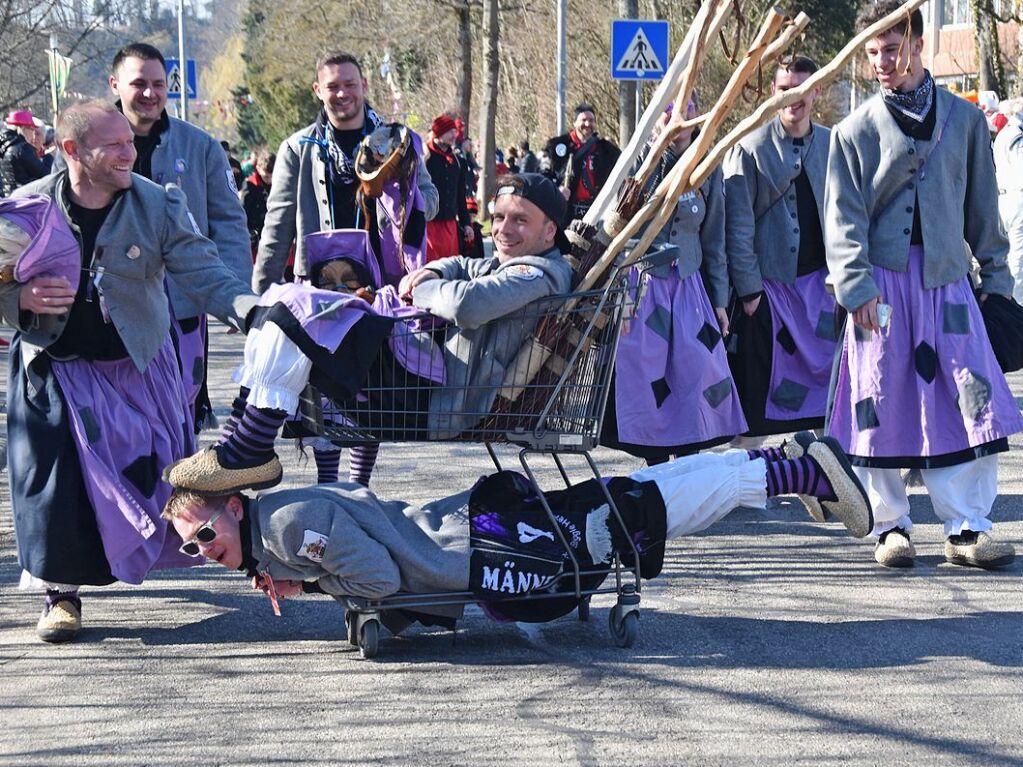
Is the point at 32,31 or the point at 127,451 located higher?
the point at 32,31

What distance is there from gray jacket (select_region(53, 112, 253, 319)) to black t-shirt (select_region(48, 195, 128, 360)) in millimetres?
961

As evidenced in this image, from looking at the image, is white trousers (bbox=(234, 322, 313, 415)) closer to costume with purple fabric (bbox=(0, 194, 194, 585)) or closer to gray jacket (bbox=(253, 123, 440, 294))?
costume with purple fabric (bbox=(0, 194, 194, 585))

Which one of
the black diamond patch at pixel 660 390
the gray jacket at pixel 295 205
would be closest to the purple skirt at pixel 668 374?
the black diamond patch at pixel 660 390

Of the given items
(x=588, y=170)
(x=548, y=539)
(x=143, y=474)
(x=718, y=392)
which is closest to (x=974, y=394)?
(x=718, y=392)

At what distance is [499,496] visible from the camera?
18.0 ft

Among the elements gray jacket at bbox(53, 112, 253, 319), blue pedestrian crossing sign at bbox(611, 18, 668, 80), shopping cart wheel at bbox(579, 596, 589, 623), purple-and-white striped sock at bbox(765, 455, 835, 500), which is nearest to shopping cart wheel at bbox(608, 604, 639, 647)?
shopping cart wheel at bbox(579, 596, 589, 623)

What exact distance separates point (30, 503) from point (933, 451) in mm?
3527

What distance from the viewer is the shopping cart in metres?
5.07

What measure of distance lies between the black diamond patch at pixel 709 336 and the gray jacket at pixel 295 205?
140cm

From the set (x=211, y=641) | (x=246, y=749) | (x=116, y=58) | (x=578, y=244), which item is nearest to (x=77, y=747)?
(x=246, y=749)

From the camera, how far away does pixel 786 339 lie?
783cm

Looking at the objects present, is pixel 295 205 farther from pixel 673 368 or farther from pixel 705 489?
pixel 705 489

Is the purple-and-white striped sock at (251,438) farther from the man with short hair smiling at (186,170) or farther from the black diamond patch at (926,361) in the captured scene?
the black diamond patch at (926,361)

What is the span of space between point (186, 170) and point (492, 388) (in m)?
2.25
